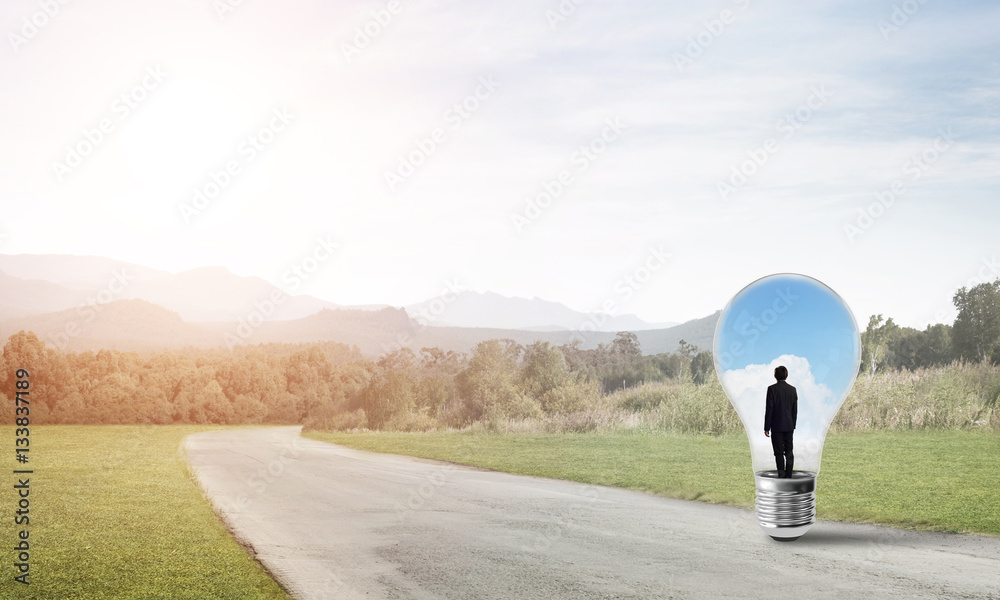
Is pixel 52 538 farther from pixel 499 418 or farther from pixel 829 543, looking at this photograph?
pixel 499 418

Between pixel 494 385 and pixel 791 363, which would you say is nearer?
pixel 791 363

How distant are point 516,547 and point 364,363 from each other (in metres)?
54.5

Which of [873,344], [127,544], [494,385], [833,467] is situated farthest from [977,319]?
[127,544]

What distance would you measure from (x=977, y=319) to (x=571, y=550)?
203 ft

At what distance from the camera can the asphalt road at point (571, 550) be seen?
24.7 ft

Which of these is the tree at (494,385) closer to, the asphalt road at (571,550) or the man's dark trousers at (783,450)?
the asphalt road at (571,550)

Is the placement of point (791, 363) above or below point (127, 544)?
above

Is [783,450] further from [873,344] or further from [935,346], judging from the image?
[935,346]

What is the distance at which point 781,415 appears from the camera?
7.97 meters

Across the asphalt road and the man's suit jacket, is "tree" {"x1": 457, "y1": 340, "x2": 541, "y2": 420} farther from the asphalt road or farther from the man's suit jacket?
the man's suit jacket

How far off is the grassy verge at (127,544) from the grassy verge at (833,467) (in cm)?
791

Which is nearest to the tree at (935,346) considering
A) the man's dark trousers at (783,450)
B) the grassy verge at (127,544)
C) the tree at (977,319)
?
the tree at (977,319)

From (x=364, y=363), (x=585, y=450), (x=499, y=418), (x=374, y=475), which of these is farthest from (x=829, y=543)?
(x=364, y=363)

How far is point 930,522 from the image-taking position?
10.4m
